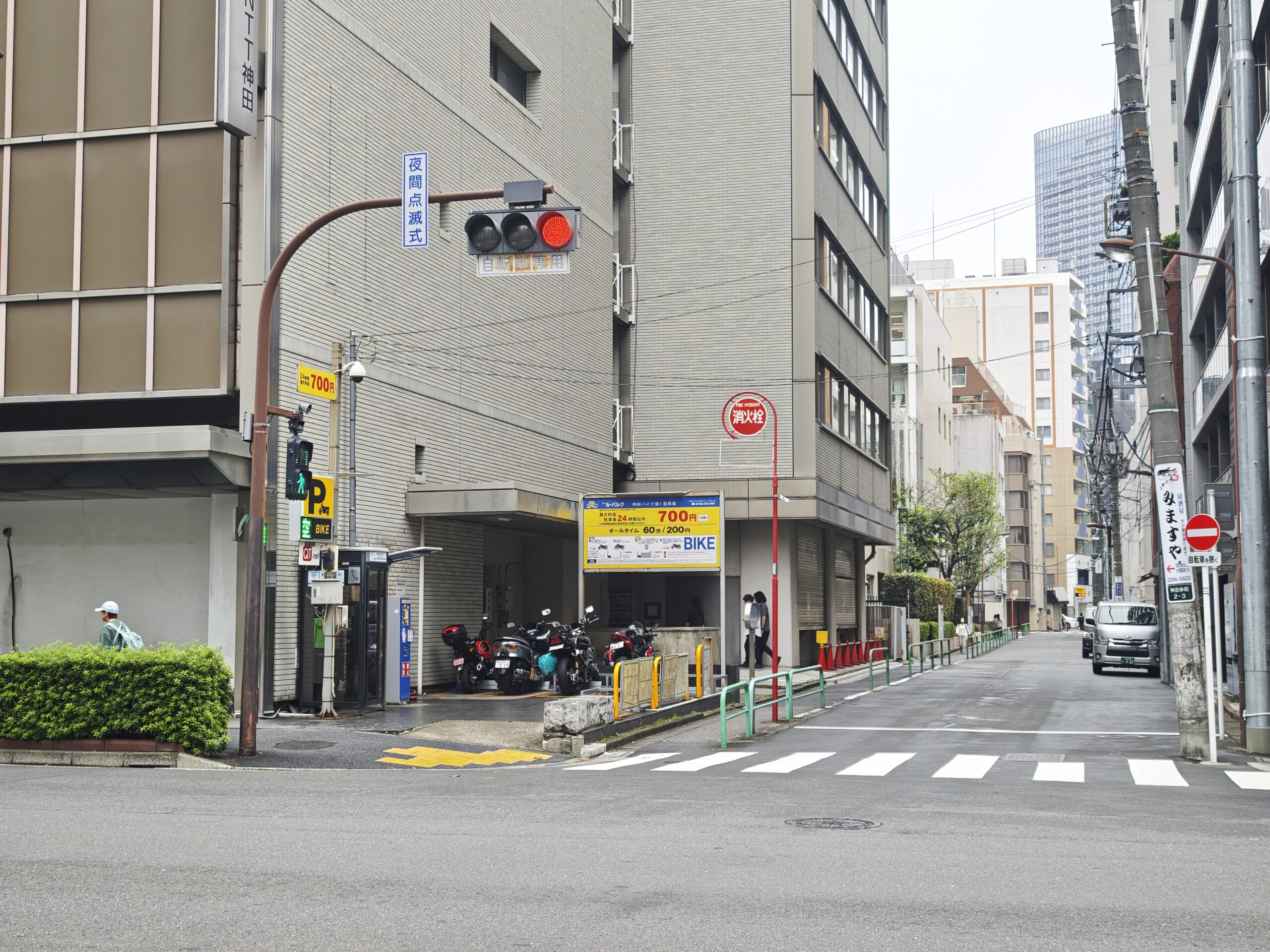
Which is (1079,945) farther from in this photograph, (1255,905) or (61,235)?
(61,235)

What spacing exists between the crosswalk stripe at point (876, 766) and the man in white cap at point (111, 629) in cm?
927

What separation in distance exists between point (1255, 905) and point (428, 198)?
11063mm

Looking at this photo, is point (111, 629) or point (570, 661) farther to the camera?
point (570, 661)

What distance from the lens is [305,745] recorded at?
16.4 metres

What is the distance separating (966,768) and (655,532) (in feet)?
40.2

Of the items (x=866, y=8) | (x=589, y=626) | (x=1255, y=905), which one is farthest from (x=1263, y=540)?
(x=866, y=8)

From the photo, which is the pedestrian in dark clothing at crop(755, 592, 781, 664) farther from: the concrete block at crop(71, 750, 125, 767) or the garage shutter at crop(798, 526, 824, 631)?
the concrete block at crop(71, 750, 125, 767)

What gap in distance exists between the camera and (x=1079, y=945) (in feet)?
20.6

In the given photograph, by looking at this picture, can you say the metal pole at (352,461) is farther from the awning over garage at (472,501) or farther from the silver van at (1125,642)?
the silver van at (1125,642)

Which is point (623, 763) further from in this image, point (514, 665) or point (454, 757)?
point (514, 665)

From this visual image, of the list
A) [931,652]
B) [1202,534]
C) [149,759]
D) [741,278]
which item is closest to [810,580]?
[931,652]

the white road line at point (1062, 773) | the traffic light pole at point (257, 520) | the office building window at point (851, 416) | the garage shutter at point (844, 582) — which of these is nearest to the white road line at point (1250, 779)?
the white road line at point (1062, 773)

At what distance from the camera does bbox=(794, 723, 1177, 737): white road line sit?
19.7 metres

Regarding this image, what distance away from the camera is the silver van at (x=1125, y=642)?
38750 millimetres
